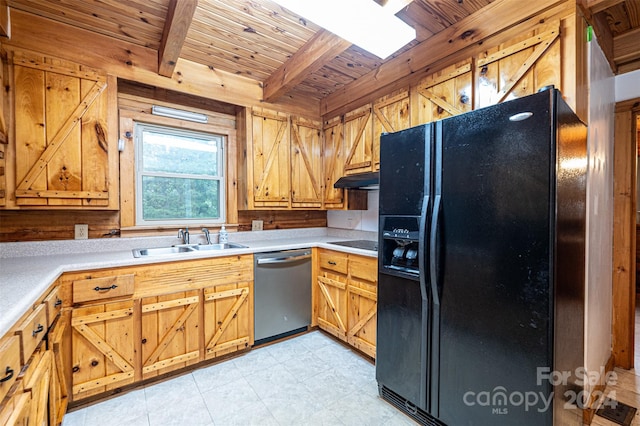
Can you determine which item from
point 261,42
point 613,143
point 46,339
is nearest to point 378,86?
point 261,42

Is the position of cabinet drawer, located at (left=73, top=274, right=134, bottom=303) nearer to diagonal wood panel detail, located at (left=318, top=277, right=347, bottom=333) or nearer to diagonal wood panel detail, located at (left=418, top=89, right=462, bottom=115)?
diagonal wood panel detail, located at (left=318, top=277, right=347, bottom=333)

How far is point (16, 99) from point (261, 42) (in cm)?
171

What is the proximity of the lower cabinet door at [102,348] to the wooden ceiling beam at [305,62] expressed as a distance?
2.20m

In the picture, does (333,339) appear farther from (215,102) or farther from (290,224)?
(215,102)

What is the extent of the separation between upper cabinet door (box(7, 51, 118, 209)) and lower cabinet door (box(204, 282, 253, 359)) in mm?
1082

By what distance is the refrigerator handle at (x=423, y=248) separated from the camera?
1.61 meters

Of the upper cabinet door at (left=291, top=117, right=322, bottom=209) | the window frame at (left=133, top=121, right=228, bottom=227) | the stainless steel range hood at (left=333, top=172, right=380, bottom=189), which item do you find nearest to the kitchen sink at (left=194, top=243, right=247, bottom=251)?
the window frame at (left=133, top=121, right=228, bottom=227)

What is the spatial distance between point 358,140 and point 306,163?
688mm

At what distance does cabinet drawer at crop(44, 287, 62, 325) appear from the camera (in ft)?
4.83

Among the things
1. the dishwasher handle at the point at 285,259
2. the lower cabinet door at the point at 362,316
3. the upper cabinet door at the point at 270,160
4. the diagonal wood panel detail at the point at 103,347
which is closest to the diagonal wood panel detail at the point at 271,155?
the upper cabinet door at the point at 270,160

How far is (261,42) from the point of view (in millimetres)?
2314

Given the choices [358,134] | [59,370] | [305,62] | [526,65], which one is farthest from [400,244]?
[59,370]

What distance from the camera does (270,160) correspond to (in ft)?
10.1

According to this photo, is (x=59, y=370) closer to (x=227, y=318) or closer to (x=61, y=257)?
(x=61, y=257)
